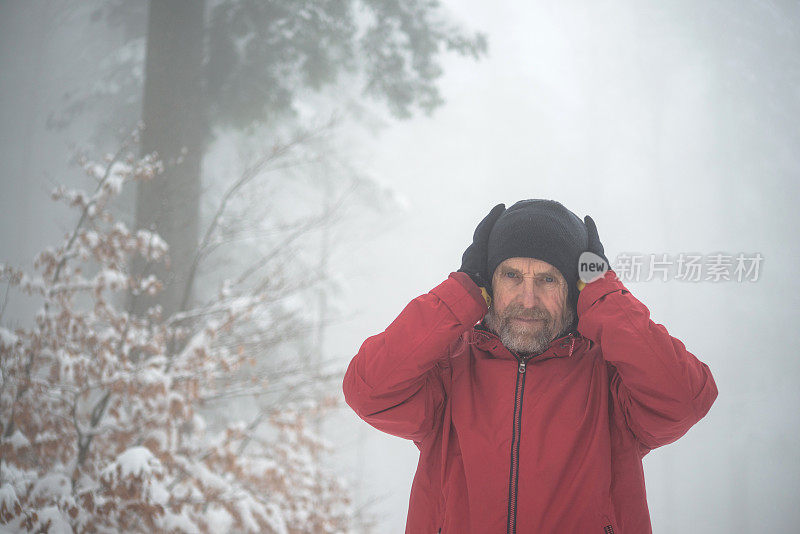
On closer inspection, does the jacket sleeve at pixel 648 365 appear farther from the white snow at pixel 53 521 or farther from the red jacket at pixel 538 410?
the white snow at pixel 53 521

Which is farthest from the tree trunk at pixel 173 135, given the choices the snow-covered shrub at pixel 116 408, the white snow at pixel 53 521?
the white snow at pixel 53 521

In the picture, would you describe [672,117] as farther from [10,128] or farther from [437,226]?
[10,128]

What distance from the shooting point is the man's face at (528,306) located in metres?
1.28

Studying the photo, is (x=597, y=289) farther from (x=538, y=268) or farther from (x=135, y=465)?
(x=135, y=465)

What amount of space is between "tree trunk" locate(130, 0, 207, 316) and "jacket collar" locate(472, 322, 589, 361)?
2369 millimetres

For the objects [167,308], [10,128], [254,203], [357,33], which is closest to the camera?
[167,308]

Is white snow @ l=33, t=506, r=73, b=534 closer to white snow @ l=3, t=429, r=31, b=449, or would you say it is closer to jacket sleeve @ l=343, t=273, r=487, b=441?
white snow @ l=3, t=429, r=31, b=449

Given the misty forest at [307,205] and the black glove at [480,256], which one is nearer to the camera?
the black glove at [480,256]

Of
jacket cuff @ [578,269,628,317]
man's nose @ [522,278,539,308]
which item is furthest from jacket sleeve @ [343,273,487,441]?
jacket cuff @ [578,269,628,317]

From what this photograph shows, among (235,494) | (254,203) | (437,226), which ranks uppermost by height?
(437,226)

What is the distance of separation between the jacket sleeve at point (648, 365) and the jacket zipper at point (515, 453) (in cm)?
19

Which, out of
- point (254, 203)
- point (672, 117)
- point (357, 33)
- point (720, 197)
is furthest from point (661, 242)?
point (254, 203)

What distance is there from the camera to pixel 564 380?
1235 millimetres

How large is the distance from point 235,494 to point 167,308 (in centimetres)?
125
